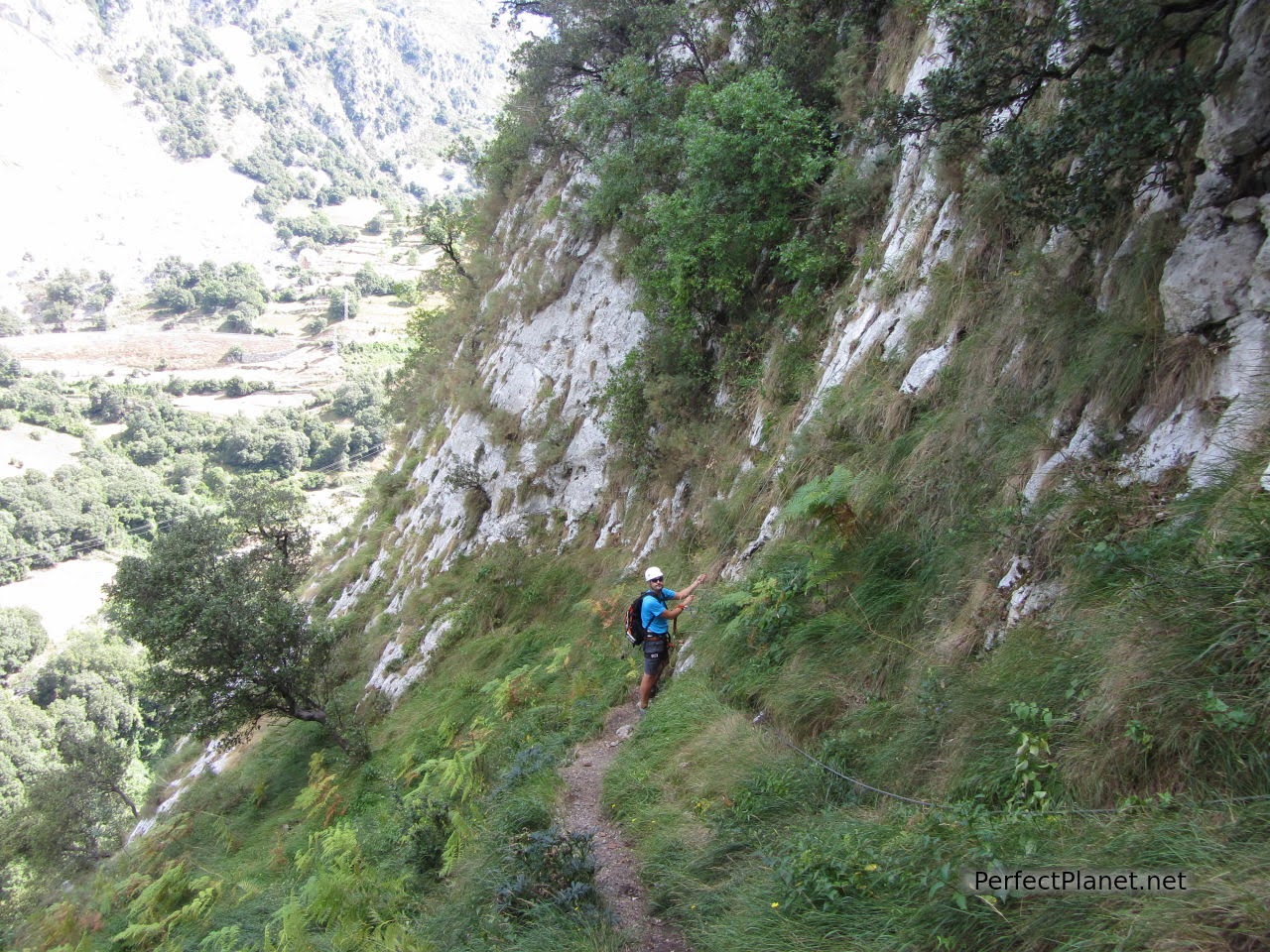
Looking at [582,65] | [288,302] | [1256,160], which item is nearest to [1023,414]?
[1256,160]

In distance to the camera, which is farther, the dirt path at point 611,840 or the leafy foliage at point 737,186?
the leafy foliage at point 737,186

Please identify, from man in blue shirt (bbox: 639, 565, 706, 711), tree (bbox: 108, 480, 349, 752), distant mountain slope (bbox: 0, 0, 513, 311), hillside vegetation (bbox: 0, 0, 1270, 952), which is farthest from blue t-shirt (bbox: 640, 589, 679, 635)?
distant mountain slope (bbox: 0, 0, 513, 311)

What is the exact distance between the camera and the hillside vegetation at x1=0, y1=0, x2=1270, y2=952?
10.4ft

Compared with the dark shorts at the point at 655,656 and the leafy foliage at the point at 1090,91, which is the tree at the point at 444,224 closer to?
the dark shorts at the point at 655,656

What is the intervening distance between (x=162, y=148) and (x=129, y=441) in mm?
128371

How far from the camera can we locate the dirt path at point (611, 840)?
4.09 metres

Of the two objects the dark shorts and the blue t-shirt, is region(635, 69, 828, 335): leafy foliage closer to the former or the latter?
the blue t-shirt

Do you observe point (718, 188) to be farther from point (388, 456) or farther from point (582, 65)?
point (388, 456)

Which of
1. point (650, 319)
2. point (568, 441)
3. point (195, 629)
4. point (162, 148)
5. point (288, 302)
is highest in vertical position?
point (162, 148)

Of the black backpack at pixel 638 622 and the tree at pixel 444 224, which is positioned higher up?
the tree at pixel 444 224

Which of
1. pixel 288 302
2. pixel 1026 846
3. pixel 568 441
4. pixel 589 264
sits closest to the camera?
pixel 1026 846

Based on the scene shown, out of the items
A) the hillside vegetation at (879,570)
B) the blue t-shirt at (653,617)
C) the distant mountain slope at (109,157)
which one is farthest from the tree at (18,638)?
the distant mountain slope at (109,157)

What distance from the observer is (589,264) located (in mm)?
17516

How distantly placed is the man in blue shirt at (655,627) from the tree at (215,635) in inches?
327
